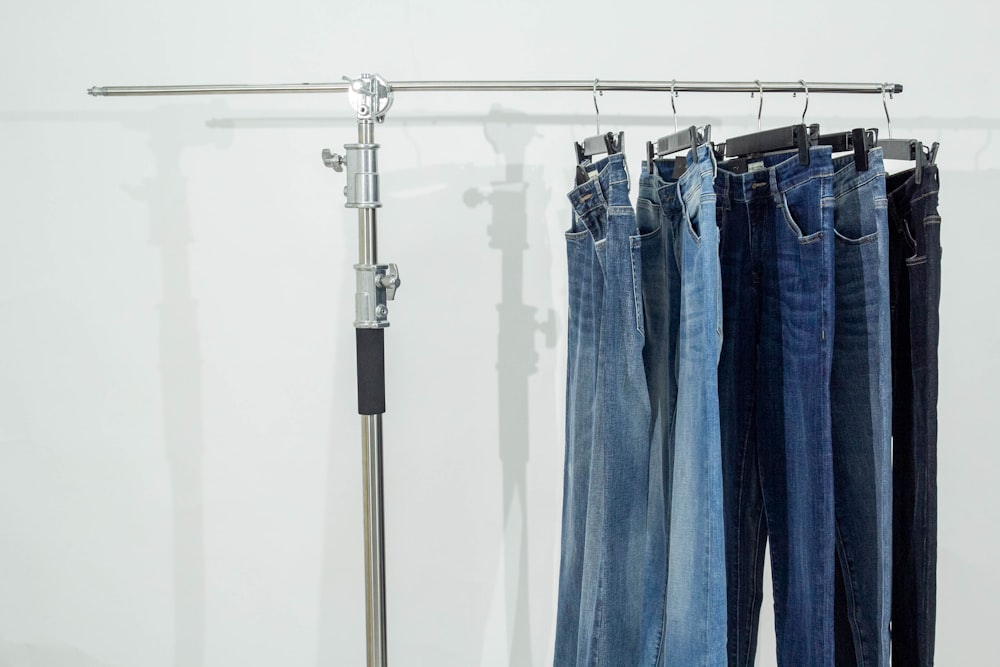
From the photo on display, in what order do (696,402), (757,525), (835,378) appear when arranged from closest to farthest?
(696,402) < (835,378) < (757,525)

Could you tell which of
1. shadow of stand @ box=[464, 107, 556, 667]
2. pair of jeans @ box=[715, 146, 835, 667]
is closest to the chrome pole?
shadow of stand @ box=[464, 107, 556, 667]

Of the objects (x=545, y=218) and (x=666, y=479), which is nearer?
(x=666, y=479)

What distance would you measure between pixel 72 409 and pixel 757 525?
137cm

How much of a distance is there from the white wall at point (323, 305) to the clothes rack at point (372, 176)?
0.34 metres

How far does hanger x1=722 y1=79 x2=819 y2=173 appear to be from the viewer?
0.93 meters

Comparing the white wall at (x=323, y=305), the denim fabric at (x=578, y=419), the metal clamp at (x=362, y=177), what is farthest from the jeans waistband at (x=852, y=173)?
the metal clamp at (x=362, y=177)

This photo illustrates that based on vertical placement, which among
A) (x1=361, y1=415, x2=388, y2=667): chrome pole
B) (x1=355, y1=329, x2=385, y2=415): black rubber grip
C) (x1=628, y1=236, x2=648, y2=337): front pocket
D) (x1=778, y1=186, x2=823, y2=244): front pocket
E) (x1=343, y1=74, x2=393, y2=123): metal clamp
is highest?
(x1=343, y1=74, x2=393, y2=123): metal clamp

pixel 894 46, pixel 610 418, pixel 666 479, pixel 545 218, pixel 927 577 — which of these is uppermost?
pixel 894 46

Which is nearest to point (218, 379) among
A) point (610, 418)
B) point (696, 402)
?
point (610, 418)

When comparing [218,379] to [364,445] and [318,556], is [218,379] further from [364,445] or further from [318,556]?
[364,445]

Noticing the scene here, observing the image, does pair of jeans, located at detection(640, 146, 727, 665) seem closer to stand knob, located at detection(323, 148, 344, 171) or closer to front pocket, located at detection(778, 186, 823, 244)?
front pocket, located at detection(778, 186, 823, 244)

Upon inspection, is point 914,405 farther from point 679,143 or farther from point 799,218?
point 679,143

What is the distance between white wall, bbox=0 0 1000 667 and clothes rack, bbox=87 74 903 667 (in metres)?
0.34

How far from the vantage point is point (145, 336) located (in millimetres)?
1501
